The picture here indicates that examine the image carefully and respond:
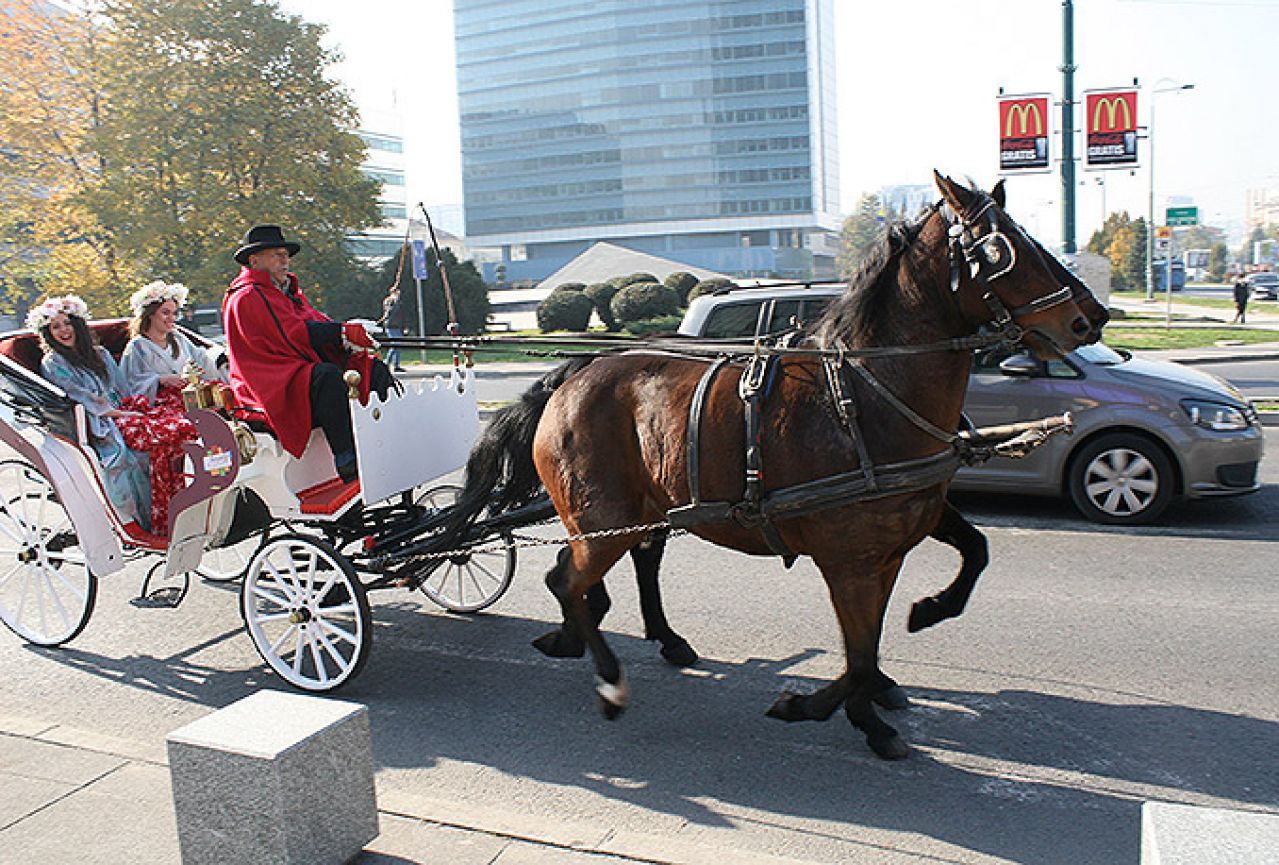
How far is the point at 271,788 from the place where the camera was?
11.3ft

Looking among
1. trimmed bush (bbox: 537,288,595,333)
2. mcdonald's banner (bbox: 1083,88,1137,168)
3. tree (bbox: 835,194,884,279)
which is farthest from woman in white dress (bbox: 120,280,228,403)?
tree (bbox: 835,194,884,279)

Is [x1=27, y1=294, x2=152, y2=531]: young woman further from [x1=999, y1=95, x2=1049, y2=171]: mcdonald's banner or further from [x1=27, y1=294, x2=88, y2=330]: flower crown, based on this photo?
[x1=999, y1=95, x2=1049, y2=171]: mcdonald's banner

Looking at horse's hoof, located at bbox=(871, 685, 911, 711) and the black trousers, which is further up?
the black trousers

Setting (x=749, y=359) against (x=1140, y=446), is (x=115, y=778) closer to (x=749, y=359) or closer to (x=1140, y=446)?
(x=749, y=359)

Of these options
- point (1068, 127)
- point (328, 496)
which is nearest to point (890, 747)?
point (328, 496)

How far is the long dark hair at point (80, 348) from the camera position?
6.38 metres

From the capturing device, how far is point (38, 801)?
4270mm

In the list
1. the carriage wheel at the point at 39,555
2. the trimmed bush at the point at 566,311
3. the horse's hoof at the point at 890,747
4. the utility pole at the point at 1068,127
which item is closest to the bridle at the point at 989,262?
the horse's hoof at the point at 890,747

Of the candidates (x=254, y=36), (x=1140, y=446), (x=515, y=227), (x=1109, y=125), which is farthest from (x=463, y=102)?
(x=1140, y=446)

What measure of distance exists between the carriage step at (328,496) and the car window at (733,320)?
4.08 meters

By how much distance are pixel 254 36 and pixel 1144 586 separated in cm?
3133

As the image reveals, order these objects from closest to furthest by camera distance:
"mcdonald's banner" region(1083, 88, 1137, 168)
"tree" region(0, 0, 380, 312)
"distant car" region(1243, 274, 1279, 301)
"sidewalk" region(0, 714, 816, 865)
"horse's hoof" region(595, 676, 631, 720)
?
1. "sidewalk" region(0, 714, 816, 865)
2. "horse's hoof" region(595, 676, 631, 720)
3. "mcdonald's banner" region(1083, 88, 1137, 168)
4. "tree" region(0, 0, 380, 312)
5. "distant car" region(1243, 274, 1279, 301)

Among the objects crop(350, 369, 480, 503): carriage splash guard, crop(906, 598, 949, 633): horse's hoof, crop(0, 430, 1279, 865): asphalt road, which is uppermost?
crop(350, 369, 480, 503): carriage splash guard

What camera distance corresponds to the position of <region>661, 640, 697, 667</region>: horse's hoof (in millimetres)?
5770
